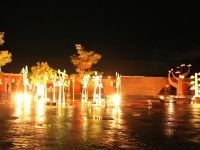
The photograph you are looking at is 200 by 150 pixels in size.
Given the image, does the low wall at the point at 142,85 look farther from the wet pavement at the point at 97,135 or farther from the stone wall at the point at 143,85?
the wet pavement at the point at 97,135

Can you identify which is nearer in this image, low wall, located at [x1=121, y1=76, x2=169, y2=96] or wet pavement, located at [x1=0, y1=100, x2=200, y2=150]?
wet pavement, located at [x1=0, y1=100, x2=200, y2=150]

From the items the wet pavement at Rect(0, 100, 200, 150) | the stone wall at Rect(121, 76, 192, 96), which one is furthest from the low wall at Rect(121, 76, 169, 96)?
the wet pavement at Rect(0, 100, 200, 150)

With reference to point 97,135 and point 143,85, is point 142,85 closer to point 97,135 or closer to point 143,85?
point 143,85

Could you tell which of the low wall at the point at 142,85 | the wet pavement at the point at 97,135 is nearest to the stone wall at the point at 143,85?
the low wall at the point at 142,85

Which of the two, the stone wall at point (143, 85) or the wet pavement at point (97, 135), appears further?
the stone wall at point (143, 85)

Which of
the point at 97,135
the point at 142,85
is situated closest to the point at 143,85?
the point at 142,85

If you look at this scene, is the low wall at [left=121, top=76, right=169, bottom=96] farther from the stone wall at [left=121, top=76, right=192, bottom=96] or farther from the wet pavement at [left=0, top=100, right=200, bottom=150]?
the wet pavement at [left=0, top=100, right=200, bottom=150]

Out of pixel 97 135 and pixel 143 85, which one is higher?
pixel 143 85

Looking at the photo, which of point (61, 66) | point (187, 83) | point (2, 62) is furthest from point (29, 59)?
point (2, 62)

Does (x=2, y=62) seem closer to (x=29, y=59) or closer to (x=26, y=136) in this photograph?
(x=26, y=136)

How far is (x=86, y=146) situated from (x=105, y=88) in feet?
171

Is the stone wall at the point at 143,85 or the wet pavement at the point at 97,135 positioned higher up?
the stone wall at the point at 143,85

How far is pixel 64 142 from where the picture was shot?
10.5m

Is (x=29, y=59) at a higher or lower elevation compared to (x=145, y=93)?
higher
